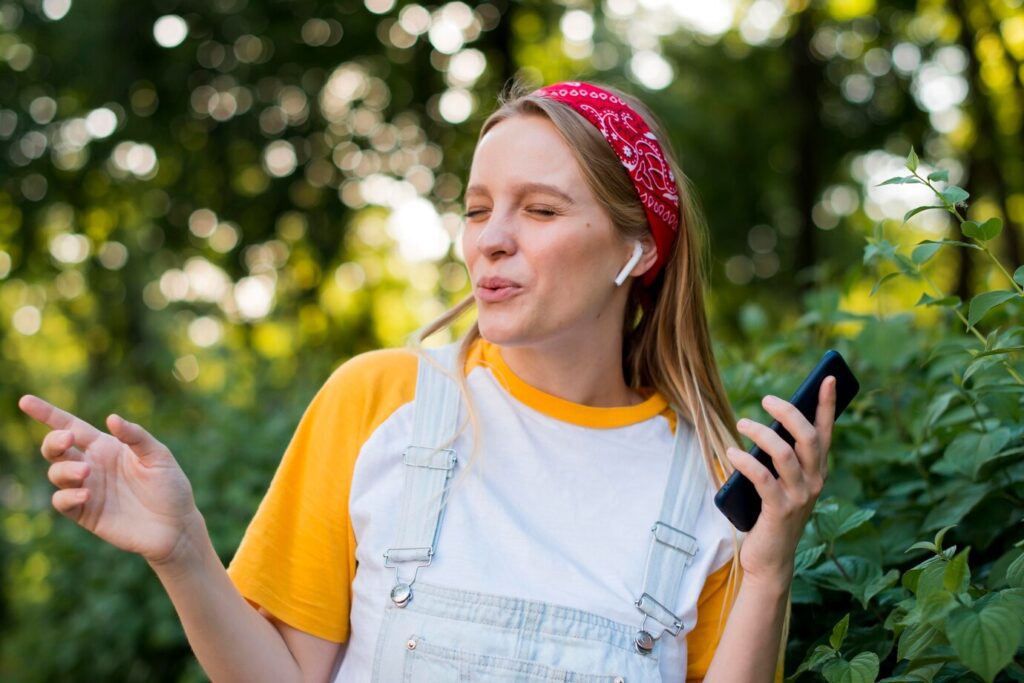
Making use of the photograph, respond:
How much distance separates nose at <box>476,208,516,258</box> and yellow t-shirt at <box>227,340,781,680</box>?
29 centimetres

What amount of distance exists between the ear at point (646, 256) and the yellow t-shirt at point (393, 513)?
1.09ft

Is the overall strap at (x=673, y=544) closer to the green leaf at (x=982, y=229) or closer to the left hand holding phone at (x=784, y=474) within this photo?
the left hand holding phone at (x=784, y=474)

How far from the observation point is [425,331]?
7.91 ft

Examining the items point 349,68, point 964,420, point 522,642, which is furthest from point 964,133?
point 522,642

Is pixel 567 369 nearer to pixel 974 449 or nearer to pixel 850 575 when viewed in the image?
pixel 850 575

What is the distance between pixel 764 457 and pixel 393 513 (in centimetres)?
69

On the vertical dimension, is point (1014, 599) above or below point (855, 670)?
above

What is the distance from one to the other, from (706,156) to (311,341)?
4.28m

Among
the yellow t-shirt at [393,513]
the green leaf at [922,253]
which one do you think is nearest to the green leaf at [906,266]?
the green leaf at [922,253]

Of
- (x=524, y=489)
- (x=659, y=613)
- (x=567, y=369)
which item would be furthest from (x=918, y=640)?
(x=567, y=369)

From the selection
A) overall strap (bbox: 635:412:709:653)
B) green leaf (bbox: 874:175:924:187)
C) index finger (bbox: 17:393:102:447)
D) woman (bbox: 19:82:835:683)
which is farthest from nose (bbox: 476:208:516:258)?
index finger (bbox: 17:393:102:447)

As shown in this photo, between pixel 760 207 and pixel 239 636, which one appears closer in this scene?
pixel 239 636

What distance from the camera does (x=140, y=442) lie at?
68.2 inches

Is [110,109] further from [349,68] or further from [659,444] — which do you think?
[659,444]
